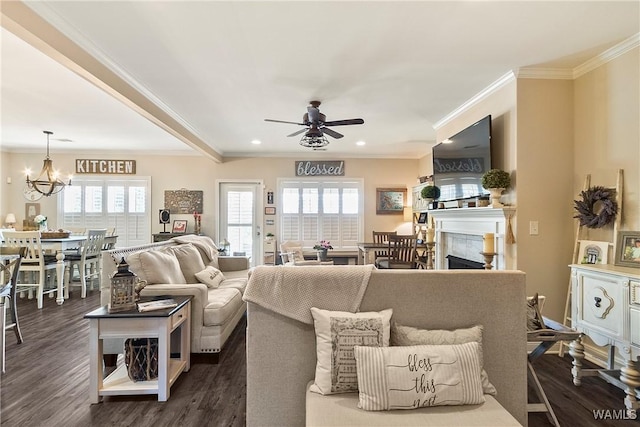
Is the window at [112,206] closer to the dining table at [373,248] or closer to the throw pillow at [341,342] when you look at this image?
the dining table at [373,248]

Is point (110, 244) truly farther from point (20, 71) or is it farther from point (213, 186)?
point (20, 71)

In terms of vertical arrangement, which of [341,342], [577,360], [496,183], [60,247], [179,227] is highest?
[496,183]

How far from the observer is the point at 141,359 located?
2307 millimetres

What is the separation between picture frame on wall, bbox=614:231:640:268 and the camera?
2.44 meters

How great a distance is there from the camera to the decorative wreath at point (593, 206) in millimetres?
2658

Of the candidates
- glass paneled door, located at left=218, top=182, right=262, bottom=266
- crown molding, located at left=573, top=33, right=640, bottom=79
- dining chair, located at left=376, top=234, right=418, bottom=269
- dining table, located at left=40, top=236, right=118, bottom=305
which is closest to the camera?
crown molding, located at left=573, top=33, right=640, bottom=79

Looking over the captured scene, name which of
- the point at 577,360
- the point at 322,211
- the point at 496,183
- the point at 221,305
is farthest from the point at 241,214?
the point at 577,360

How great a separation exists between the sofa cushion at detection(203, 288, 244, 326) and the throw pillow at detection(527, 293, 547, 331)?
2316 mm

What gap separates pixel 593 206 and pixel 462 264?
1524 millimetres

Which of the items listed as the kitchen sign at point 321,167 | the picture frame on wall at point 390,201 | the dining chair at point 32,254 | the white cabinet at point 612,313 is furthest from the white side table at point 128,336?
the picture frame on wall at point 390,201

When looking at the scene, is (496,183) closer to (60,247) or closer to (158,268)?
(158,268)

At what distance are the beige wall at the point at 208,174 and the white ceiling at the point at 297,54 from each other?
224cm

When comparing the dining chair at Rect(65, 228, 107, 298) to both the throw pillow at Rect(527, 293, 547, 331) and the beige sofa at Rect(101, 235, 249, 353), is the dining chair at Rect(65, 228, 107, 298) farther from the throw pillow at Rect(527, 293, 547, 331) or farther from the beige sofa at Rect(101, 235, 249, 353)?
the throw pillow at Rect(527, 293, 547, 331)
